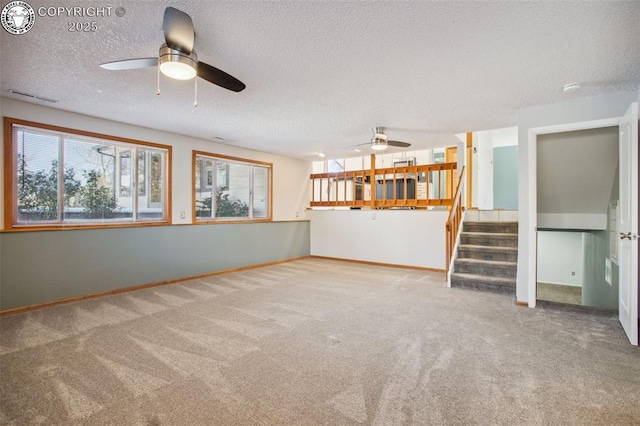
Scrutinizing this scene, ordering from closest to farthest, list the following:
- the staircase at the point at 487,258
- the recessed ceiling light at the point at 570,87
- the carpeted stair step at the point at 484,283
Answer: the recessed ceiling light at the point at 570,87
the carpeted stair step at the point at 484,283
the staircase at the point at 487,258

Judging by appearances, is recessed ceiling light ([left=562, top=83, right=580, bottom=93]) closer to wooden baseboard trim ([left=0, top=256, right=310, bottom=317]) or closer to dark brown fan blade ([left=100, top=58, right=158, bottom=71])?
dark brown fan blade ([left=100, top=58, right=158, bottom=71])

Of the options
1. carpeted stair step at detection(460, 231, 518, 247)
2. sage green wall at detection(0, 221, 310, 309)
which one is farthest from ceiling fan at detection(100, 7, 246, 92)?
carpeted stair step at detection(460, 231, 518, 247)

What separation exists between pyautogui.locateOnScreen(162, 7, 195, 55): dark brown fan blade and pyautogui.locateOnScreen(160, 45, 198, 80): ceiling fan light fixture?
0.13 ft

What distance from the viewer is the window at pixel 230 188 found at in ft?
18.7

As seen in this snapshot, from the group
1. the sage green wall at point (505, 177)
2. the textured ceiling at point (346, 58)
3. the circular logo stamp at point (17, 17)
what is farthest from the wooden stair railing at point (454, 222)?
the circular logo stamp at point (17, 17)

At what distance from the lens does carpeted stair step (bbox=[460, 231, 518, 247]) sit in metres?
5.12

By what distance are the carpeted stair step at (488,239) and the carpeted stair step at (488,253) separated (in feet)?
0.60

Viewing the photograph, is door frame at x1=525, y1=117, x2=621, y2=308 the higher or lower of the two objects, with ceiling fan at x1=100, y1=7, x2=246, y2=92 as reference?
lower

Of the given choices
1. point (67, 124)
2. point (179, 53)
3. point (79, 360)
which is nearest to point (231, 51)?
point (179, 53)

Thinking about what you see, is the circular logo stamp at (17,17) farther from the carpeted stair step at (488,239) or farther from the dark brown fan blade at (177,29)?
the carpeted stair step at (488,239)

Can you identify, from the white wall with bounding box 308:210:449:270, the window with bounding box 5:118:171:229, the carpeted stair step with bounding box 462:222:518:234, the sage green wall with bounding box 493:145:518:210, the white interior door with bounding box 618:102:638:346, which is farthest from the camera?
the sage green wall with bounding box 493:145:518:210

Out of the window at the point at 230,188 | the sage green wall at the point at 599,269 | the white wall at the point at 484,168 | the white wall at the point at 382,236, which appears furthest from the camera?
the white wall at the point at 484,168

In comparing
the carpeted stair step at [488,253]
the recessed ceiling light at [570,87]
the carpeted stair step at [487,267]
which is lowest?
the carpeted stair step at [487,267]

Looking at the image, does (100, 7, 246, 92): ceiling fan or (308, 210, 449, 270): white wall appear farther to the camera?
(308, 210, 449, 270): white wall
